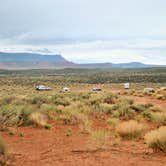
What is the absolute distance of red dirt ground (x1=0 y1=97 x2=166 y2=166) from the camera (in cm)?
945

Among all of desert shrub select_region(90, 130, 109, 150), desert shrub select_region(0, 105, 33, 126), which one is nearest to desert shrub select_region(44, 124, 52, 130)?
desert shrub select_region(0, 105, 33, 126)

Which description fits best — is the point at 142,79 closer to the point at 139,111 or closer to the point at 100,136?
the point at 139,111

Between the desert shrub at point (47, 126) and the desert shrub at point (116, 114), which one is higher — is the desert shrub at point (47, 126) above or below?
above

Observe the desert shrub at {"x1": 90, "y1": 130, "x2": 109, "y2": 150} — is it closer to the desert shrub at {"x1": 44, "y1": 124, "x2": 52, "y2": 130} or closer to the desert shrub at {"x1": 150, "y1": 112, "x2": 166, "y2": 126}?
the desert shrub at {"x1": 44, "y1": 124, "x2": 52, "y2": 130}

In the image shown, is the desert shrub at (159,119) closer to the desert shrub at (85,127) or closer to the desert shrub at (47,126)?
the desert shrub at (85,127)

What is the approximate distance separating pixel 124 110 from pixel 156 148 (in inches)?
432

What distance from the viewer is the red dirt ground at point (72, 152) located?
Result: 9.45 metres

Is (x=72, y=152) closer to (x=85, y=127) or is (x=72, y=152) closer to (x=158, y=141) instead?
(x=158, y=141)

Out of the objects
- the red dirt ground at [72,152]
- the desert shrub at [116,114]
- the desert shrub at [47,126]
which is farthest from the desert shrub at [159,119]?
the desert shrub at [47,126]

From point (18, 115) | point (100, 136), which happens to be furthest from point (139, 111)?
point (100, 136)

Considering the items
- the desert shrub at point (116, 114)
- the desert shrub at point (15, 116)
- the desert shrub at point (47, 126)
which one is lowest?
the desert shrub at point (116, 114)

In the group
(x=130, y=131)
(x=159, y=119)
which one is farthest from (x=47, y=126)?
(x=159, y=119)

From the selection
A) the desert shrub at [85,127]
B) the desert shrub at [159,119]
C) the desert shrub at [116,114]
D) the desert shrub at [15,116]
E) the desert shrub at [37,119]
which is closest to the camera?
the desert shrub at [85,127]

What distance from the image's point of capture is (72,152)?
419 inches
